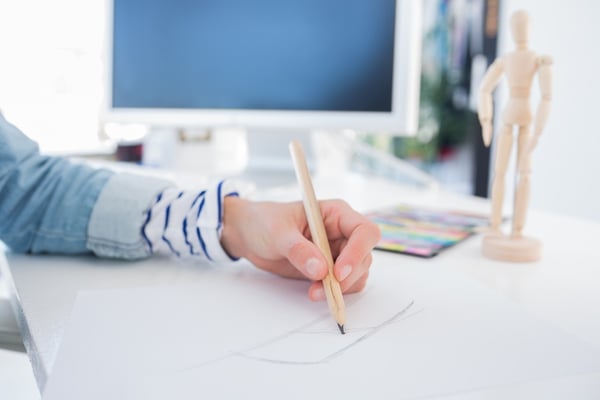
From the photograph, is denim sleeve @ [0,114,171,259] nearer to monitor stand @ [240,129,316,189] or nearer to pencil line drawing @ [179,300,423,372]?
pencil line drawing @ [179,300,423,372]

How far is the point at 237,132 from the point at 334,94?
0.35 meters

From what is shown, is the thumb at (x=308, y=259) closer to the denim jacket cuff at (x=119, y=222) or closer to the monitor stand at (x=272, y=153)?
the denim jacket cuff at (x=119, y=222)

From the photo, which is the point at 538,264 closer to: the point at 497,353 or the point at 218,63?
the point at 497,353

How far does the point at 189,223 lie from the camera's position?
457mm

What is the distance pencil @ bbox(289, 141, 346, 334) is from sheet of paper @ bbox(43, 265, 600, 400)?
0.04 ft

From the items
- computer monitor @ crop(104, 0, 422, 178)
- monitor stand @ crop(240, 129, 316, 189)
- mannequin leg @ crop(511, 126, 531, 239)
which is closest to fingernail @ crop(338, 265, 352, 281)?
mannequin leg @ crop(511, 126, 531, 239)

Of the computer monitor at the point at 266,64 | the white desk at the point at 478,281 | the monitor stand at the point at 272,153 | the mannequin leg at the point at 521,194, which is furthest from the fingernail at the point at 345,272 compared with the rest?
the monitor stand at the point at 272,153

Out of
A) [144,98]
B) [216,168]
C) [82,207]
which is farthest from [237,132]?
[82,207]

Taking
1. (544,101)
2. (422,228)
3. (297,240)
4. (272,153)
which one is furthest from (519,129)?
(272,153)

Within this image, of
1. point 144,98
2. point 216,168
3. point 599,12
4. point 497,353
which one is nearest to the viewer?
point 497,353

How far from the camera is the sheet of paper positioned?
0.24 meters

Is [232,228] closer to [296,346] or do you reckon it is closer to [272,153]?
[296,346]

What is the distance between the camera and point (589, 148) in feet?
5.57

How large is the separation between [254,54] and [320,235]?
0.53m
